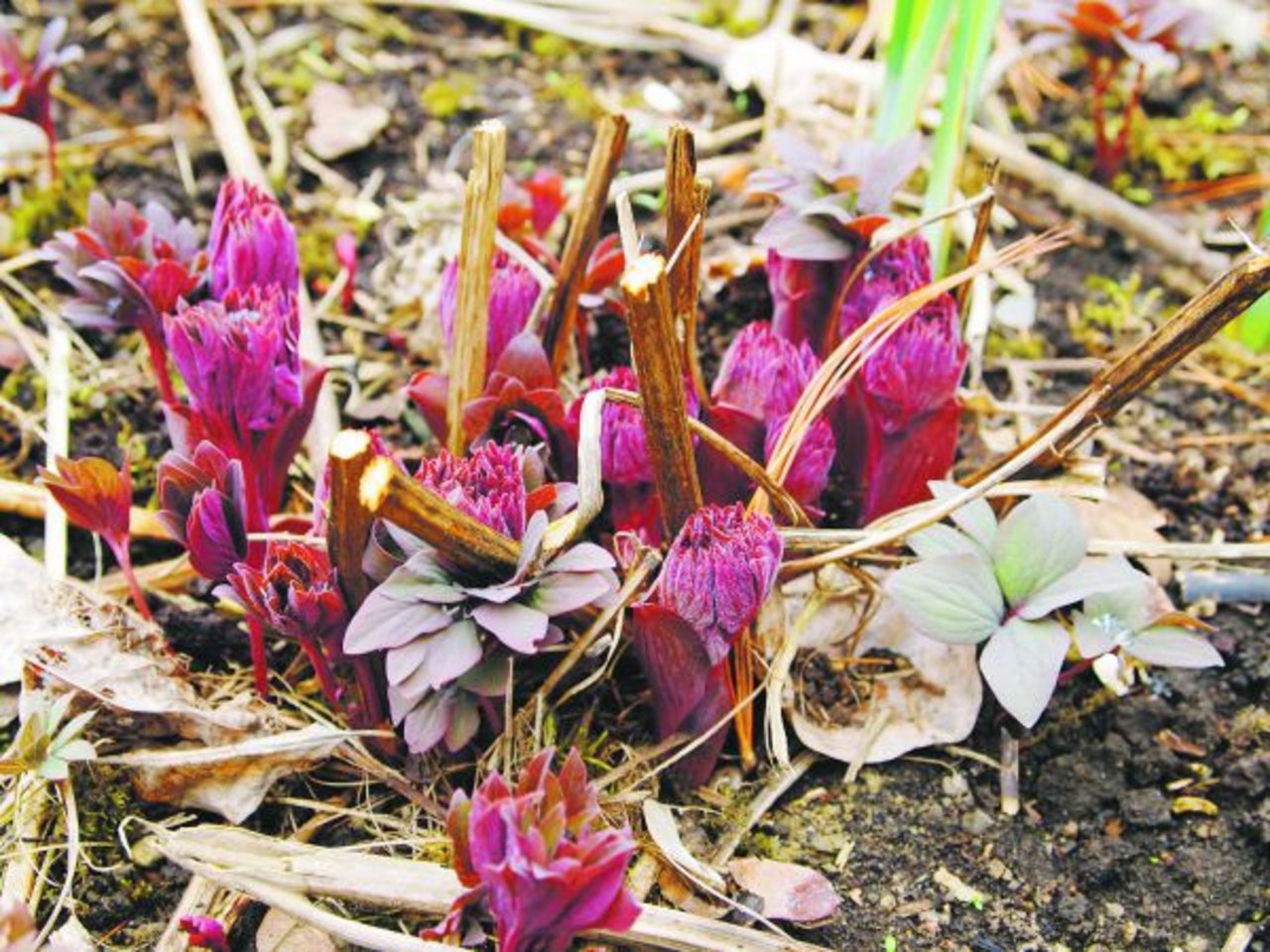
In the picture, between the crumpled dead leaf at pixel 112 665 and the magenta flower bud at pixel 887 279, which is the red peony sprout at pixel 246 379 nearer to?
the crumpled dead leaf at pixel 112 665

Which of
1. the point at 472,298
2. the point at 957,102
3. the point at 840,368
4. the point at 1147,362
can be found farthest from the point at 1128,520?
the point at 472,298

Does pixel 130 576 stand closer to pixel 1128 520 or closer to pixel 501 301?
pixel 501 301

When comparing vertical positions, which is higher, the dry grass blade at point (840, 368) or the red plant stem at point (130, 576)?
the dry grass blade at point (840, 368)

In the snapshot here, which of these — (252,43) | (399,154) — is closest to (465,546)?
(399,154)

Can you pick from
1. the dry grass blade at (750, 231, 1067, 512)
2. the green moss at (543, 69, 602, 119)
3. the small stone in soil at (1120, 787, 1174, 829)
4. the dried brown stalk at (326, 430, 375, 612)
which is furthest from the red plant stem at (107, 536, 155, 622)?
the green moss at (543, 69, 602, 119)

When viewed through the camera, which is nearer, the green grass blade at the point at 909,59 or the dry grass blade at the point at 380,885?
the dry grass blade at the point at 380,885

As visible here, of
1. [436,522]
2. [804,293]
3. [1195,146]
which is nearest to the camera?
[436,522]

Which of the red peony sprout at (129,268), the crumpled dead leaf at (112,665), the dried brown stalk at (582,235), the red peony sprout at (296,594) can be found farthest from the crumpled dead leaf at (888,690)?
the red peony sprout at (129,268)

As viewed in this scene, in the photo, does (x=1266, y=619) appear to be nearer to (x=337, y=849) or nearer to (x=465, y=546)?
(x=465, y=546)
